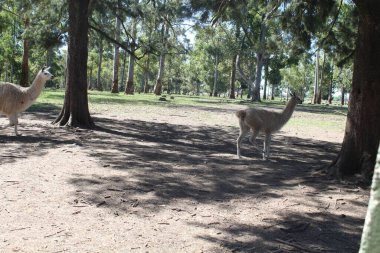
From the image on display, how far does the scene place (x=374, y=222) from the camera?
135cm

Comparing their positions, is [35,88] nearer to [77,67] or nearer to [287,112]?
[77,67]

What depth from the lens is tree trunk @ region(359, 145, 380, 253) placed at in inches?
53.0

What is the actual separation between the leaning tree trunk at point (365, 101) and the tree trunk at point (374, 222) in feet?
21.8

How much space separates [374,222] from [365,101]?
6718mm

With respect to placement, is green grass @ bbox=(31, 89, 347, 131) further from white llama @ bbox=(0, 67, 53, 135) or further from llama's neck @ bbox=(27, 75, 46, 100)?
white llama @ bbox=(0, 67, 53, 135)

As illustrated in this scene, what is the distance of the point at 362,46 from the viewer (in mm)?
7715

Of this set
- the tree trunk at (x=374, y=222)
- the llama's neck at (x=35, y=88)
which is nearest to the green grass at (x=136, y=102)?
the llama's neck at (x=35, y=88)

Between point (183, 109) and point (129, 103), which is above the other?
point (129, 103)

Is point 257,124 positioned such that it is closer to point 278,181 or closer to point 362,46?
point 278,181

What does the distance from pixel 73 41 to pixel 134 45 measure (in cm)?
276

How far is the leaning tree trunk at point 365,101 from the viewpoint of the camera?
24.5 ft

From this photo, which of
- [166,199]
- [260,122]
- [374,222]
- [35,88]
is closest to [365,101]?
[260,122]

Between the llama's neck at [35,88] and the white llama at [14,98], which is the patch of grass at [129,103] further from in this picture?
the white llama at [14,98]

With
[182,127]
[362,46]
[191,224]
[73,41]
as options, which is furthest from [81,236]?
[182,127]
